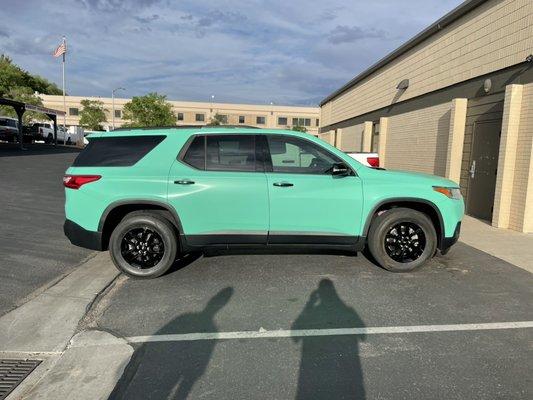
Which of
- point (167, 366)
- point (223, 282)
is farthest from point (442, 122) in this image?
point (167, 366)

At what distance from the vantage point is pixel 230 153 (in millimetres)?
5730

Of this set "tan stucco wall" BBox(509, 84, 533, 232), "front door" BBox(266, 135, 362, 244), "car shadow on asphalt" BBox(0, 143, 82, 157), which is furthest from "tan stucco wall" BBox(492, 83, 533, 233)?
"car shadow on asphalt" BBox(0, 143, 82, 157)

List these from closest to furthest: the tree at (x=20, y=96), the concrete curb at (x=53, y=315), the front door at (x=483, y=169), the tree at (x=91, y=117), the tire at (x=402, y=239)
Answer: the concrete curb at (x=53, y=315), the tire at (x=402, y=239), the front door at (x=483, y=169), the tree at (x=20, y=96), the tree at (x=91, y=117)

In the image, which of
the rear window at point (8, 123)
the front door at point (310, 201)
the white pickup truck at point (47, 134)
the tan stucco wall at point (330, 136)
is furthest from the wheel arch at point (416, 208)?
the white pickup truck at point (47, 134)

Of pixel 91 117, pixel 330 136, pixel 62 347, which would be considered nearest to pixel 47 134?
pixel 91 117

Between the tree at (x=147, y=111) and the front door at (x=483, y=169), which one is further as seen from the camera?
the tree at (x=147, y=111)

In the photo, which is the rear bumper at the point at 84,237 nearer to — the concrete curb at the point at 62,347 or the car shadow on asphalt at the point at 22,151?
the concrete curb at the point at 62,347

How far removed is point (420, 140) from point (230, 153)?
9.57 meters

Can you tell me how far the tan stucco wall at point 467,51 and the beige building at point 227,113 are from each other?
61966mm

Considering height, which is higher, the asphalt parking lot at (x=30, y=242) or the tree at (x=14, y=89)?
the tree at (x=14, y=89)

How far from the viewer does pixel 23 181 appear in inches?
522

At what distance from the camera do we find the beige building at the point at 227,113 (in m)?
75.6

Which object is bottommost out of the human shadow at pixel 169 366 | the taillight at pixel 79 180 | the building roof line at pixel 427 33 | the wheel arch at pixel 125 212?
the human shadow at pixel 169 366

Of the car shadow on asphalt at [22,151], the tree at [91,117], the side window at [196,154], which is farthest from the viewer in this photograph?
the tree at [91,117]
